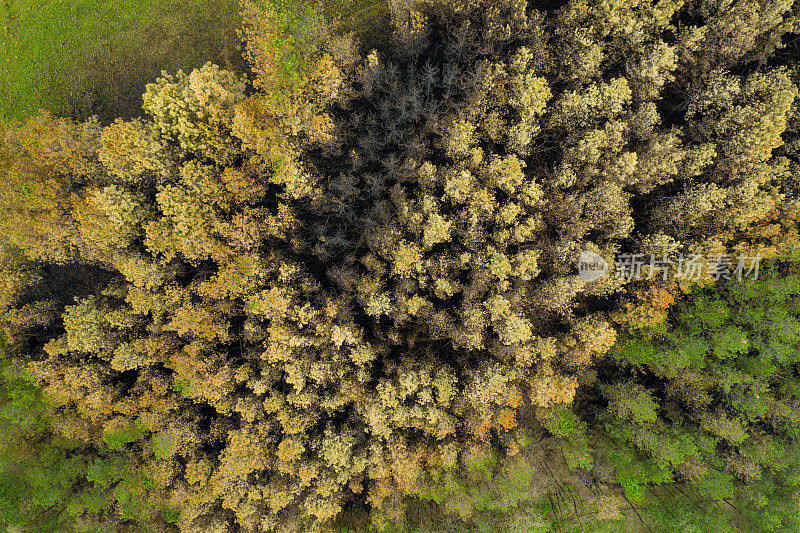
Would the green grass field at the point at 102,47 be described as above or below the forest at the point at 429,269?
above

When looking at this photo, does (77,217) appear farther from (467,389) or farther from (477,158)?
(467,389)

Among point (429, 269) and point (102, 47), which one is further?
point (102, 47)

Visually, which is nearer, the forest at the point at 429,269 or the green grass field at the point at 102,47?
the forest at the point at 429,269

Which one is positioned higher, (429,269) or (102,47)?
(102,47)

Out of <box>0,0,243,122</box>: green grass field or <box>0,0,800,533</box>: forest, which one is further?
<box>0,0,243,122</box>: green grass field

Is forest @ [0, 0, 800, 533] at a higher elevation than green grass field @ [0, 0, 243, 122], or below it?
below
